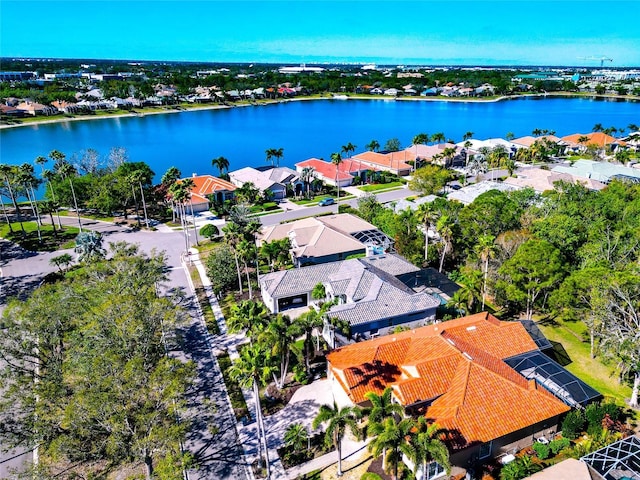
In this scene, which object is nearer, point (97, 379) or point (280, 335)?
point (97, 379)

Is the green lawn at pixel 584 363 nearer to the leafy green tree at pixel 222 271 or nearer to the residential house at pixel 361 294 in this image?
the residential house at pixel 361 294

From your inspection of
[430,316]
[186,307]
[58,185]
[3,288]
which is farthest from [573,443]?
[58,185]

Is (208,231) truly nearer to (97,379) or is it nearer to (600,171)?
(97,379)

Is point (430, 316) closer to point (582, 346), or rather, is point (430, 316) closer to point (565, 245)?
point (582, 346)

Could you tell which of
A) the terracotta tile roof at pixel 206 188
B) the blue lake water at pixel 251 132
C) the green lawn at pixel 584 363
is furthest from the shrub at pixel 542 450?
the blue lake water at pixel 251 132

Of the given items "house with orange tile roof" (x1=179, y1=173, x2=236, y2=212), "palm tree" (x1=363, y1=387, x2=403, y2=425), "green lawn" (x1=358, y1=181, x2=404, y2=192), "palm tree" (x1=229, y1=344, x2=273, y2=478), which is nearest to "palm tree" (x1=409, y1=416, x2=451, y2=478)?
"palm tree" (x1=363, y1=387, x2=403, y2=425)

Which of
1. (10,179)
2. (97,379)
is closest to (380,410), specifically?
(97,379)
